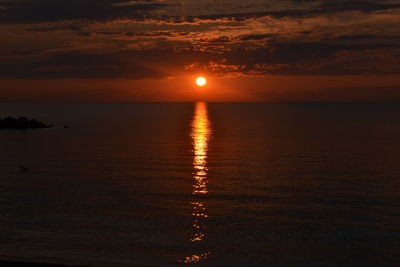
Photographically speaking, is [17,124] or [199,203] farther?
[17,124]

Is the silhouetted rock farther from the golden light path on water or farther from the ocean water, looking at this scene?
the golden light path on water

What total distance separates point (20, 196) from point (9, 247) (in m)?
15.8

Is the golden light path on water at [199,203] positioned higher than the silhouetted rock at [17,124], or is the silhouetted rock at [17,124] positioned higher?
the silhouetted rock at [17,124]

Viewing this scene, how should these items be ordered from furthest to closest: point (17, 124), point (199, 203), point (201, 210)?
point (17, 124)
point (199, 203)
point (201, 210)

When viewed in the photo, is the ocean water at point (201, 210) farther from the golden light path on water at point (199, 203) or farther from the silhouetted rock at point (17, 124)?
the silhouetted rock at point (17, 124)

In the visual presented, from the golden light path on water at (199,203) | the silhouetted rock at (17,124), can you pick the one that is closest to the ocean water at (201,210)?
the golden light path on water at (199,203)

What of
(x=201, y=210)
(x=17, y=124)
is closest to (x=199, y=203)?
(x=201, y=210)

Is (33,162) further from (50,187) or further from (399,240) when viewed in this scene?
(399,240)

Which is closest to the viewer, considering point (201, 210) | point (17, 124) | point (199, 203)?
point (201, 210)

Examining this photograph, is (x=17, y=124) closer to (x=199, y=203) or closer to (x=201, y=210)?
(x=199, y=203)

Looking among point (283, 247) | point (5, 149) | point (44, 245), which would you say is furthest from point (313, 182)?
point (5, 149)

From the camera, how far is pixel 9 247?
26156 mm

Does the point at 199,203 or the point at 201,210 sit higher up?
the point at 199,203

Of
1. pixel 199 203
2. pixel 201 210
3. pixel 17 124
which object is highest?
pixel 17 124
